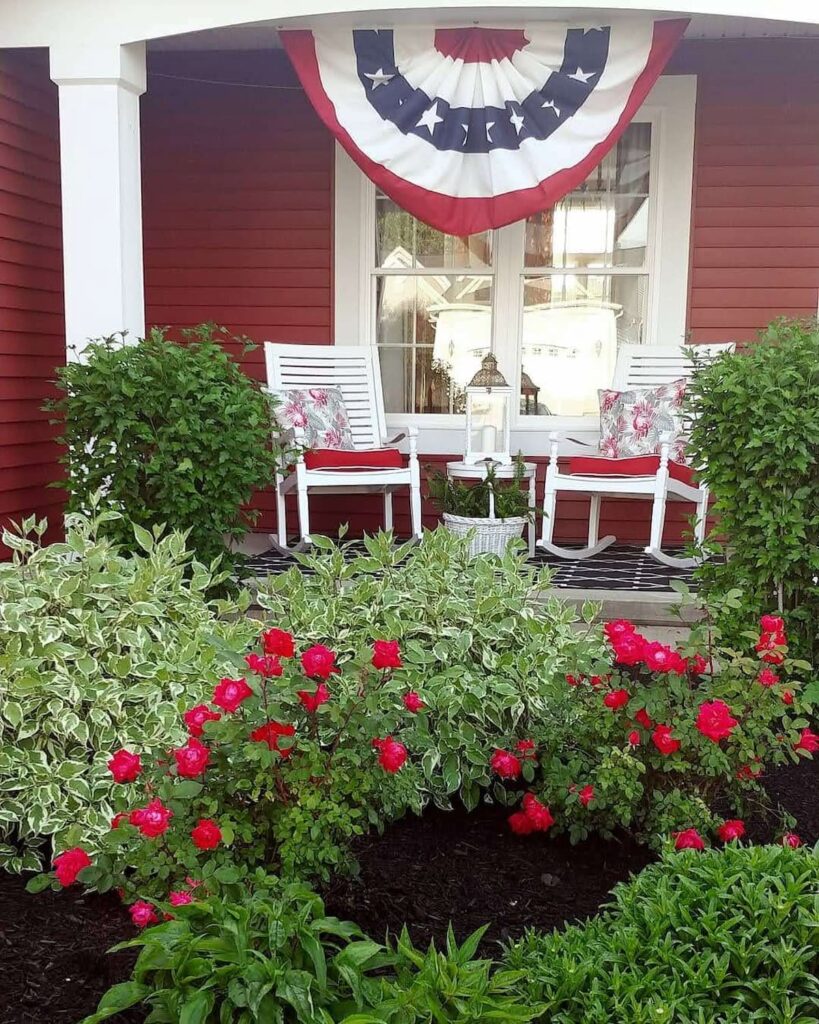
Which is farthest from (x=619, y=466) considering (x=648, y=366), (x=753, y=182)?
(x=753, y=182)

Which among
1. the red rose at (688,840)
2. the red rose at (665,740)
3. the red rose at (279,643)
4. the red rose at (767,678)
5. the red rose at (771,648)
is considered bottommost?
the red rose at (688,840)

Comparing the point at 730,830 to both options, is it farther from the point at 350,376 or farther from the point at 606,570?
the point at 350,376

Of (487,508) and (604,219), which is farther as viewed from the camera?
(604,219)

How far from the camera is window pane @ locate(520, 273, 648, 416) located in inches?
206

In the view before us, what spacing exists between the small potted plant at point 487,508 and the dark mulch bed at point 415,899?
2.29m

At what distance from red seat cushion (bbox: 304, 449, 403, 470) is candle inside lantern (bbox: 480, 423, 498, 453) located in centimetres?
41

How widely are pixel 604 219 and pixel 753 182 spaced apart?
0.75 meters

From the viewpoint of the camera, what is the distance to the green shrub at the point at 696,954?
4.43 feet

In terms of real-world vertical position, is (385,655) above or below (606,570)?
above

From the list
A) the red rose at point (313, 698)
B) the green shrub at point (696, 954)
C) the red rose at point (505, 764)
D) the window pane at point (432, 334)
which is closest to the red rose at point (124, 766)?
the red rose at point (313, 698)

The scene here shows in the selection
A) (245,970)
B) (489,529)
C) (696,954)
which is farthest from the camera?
(489,529)

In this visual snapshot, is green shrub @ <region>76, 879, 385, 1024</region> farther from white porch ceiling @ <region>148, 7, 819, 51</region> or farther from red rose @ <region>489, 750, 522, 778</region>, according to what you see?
white porch ceiling @ <region>148, 7, 819, 51</region>

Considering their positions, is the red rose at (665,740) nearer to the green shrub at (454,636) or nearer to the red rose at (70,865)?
the green shrub at (454,636)

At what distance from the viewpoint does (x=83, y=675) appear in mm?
2029
